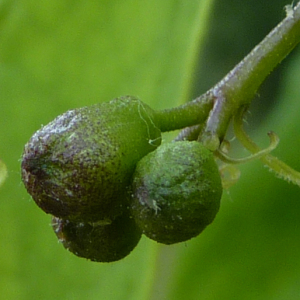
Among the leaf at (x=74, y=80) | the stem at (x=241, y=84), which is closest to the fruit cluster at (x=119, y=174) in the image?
Result: the stem at (x=241, y=84)

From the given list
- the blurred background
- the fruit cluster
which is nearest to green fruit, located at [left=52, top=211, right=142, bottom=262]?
the fruit cluster

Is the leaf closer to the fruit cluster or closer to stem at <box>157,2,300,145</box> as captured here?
stem at <box>157,2,300,145</box>

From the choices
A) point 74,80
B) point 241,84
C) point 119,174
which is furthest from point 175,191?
point 74,80

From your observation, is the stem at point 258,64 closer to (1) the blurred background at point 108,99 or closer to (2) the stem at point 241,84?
(2) the stem at point 241,84

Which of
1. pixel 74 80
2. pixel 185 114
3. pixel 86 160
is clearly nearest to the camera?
pixel 86 160

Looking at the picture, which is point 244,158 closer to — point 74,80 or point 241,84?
point 241,84

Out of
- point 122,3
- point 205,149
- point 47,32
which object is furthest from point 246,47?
point 205,149
